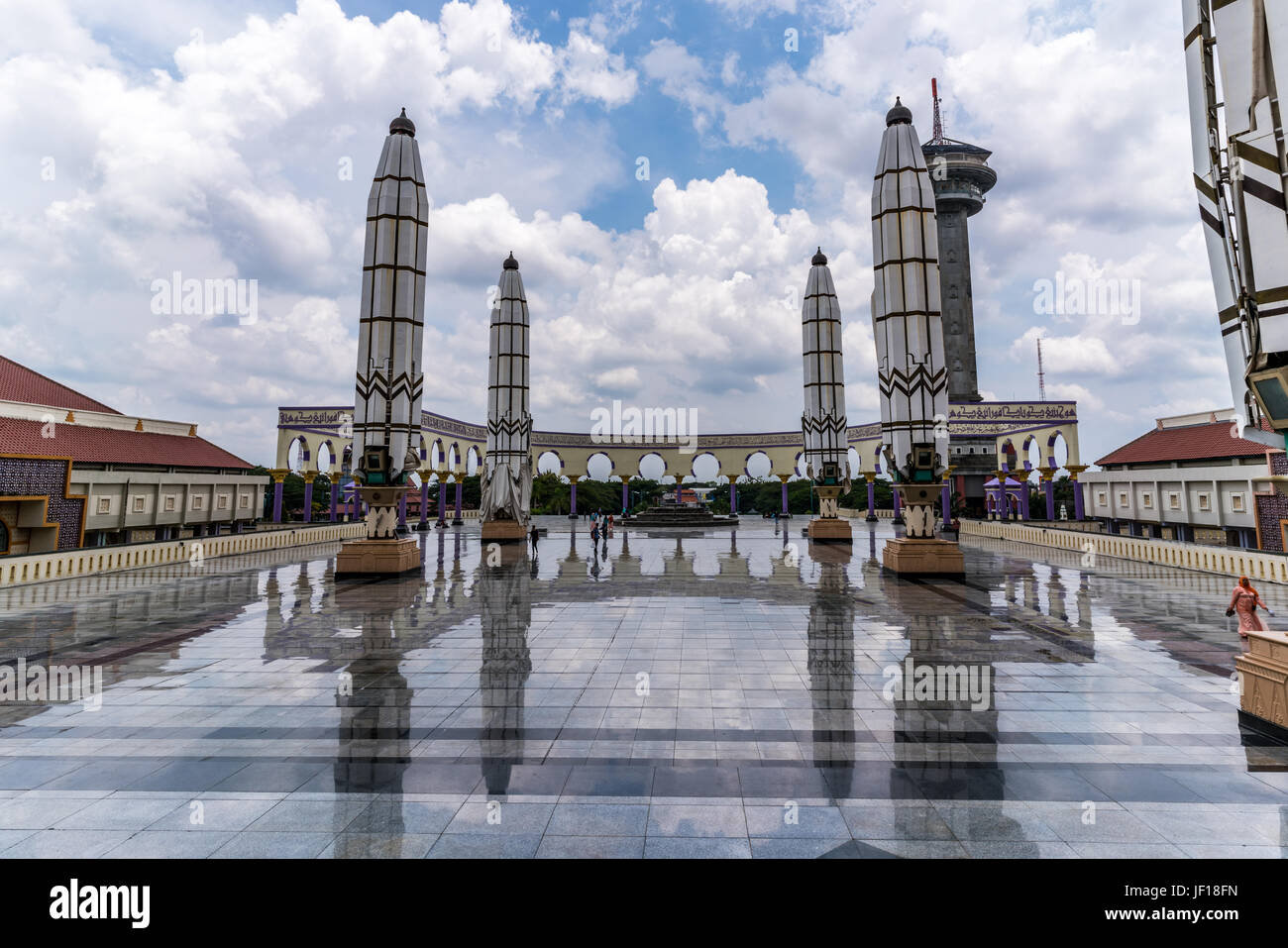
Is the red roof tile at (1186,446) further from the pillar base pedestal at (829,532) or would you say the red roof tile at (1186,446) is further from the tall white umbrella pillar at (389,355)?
the tall white umbrella pillar at (389,355)

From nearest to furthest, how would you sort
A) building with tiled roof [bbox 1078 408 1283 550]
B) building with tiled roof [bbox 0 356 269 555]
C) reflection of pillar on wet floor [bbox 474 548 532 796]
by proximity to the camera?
reflection of pillar on wet floor [bbox 474 548 532 796], building with tiled roof [bbox 0 356 269 555], building with tiled roof [bbox 1078 408 1283 550]

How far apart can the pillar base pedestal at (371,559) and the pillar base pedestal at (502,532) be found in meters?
8.34

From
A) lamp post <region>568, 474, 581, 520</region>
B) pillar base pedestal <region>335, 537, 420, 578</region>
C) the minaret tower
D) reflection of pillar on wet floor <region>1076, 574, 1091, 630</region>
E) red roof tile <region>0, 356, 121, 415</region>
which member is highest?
the minaret tower

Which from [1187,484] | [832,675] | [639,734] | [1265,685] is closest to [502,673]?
[639,734]

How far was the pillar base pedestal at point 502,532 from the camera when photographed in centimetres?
2525

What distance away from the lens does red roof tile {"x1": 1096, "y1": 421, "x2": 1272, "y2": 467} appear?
28750mm

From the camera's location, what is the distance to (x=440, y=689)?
23.5ft

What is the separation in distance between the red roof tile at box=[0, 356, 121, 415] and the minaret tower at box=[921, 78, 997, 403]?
65363mm

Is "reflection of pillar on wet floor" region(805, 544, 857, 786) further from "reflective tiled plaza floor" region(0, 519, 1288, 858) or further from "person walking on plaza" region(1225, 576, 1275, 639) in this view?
"person walking on plaza" region(1225, 576, 1275, 639)

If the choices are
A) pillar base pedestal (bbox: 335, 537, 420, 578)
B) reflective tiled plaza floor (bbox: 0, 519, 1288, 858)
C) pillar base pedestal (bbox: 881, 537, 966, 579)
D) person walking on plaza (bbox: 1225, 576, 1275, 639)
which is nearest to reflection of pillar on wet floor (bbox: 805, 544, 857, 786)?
reflective tiled plaza floor (bbox: 0, 519, 1288, 858)

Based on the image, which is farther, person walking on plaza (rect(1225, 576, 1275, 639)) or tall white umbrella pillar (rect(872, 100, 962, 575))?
tall white umbrella pillar (rect(872, 100, 962, 575))

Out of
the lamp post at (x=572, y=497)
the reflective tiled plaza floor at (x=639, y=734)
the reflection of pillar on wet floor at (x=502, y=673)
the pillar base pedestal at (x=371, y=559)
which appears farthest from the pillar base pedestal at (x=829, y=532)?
the lamp post at (x=572, y=497)

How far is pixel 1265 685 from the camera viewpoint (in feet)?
18.9
